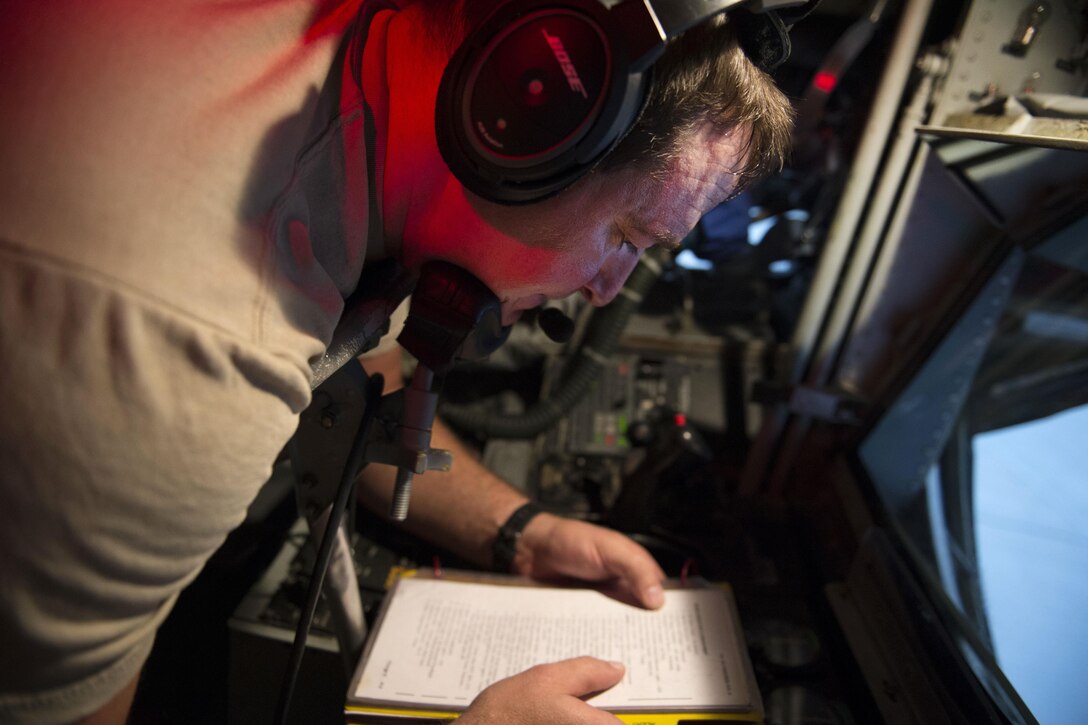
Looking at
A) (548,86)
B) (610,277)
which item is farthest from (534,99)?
(610,277)

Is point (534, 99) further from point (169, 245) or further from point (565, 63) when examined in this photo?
point (169, 245)

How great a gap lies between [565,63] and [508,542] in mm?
770

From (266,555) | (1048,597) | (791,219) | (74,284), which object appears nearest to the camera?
(74,284)

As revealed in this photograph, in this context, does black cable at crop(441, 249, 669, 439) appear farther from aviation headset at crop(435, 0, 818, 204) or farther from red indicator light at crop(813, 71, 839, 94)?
aviation headset at crop(435, 0, 818, 204)

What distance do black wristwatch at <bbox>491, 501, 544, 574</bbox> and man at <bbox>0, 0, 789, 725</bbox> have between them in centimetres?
55

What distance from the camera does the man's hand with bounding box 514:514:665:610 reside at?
3.12 feet

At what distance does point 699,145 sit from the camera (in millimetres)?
639

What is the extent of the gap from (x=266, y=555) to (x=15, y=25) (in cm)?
94

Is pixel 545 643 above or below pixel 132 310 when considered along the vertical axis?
below

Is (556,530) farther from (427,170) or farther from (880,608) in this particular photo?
(427,170)

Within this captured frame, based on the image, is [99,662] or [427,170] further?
[427,170]

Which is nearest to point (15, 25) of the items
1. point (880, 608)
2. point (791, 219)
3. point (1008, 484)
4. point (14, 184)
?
point (14, 184)

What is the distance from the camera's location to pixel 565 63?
1.66 feet

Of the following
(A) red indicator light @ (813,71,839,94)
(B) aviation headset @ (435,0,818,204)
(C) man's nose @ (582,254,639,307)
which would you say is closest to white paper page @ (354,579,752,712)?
(C) man's nose @ (582,254,639,307)
